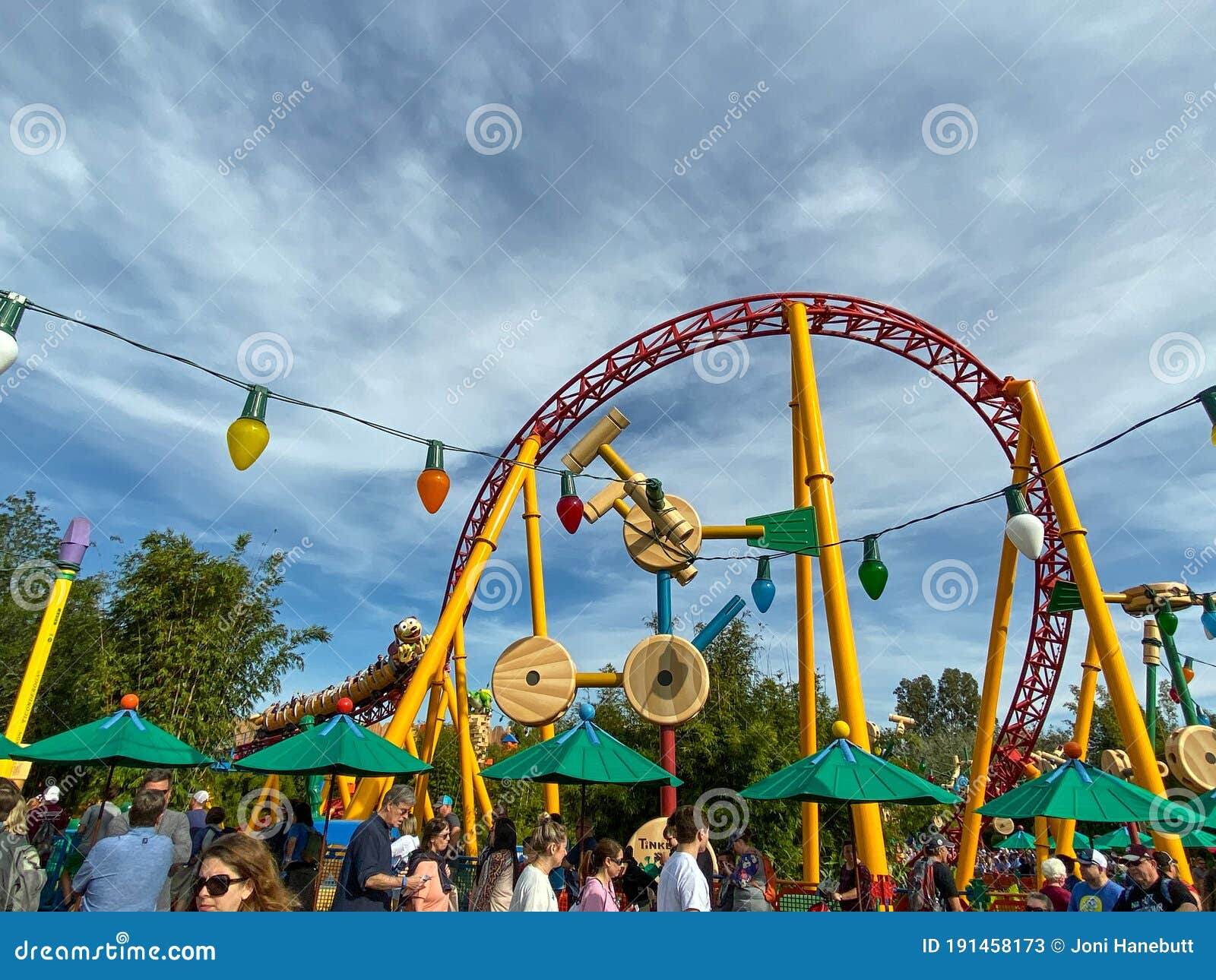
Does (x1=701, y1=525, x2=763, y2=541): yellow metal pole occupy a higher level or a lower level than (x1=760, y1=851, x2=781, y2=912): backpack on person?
higher

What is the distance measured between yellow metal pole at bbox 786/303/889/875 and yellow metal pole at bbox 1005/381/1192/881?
2.57 meters

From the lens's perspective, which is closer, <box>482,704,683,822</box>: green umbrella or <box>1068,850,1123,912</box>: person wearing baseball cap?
<box>1068,850,1123,912</box>: person wearing baseball cap

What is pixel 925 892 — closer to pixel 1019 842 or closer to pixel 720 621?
pixel 720 621

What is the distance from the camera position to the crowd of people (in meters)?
3.88

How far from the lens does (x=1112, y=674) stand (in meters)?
8.93

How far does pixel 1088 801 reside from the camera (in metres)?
6.90

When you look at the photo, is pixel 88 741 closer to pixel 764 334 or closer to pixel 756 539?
pixel 756 539

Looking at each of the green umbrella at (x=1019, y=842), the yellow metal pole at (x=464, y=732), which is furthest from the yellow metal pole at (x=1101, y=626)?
the yellow metal pole at (x=464, y=732)

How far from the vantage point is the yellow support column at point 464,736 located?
50.6ft

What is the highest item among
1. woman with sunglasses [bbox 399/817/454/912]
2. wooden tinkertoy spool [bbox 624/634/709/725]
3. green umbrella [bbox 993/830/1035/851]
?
wooden tinkertoy spool [bbox 624/634/709/725]

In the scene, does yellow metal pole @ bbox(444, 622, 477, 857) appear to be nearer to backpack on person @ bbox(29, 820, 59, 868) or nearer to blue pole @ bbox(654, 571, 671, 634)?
blue pole @ bbox(654, 571, 671, 634)

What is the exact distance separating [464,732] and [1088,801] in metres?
11.9

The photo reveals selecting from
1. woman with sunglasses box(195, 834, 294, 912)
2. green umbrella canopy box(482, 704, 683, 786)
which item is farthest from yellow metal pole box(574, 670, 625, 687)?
woman with sunglasses box(195, 834, 294, 912)
